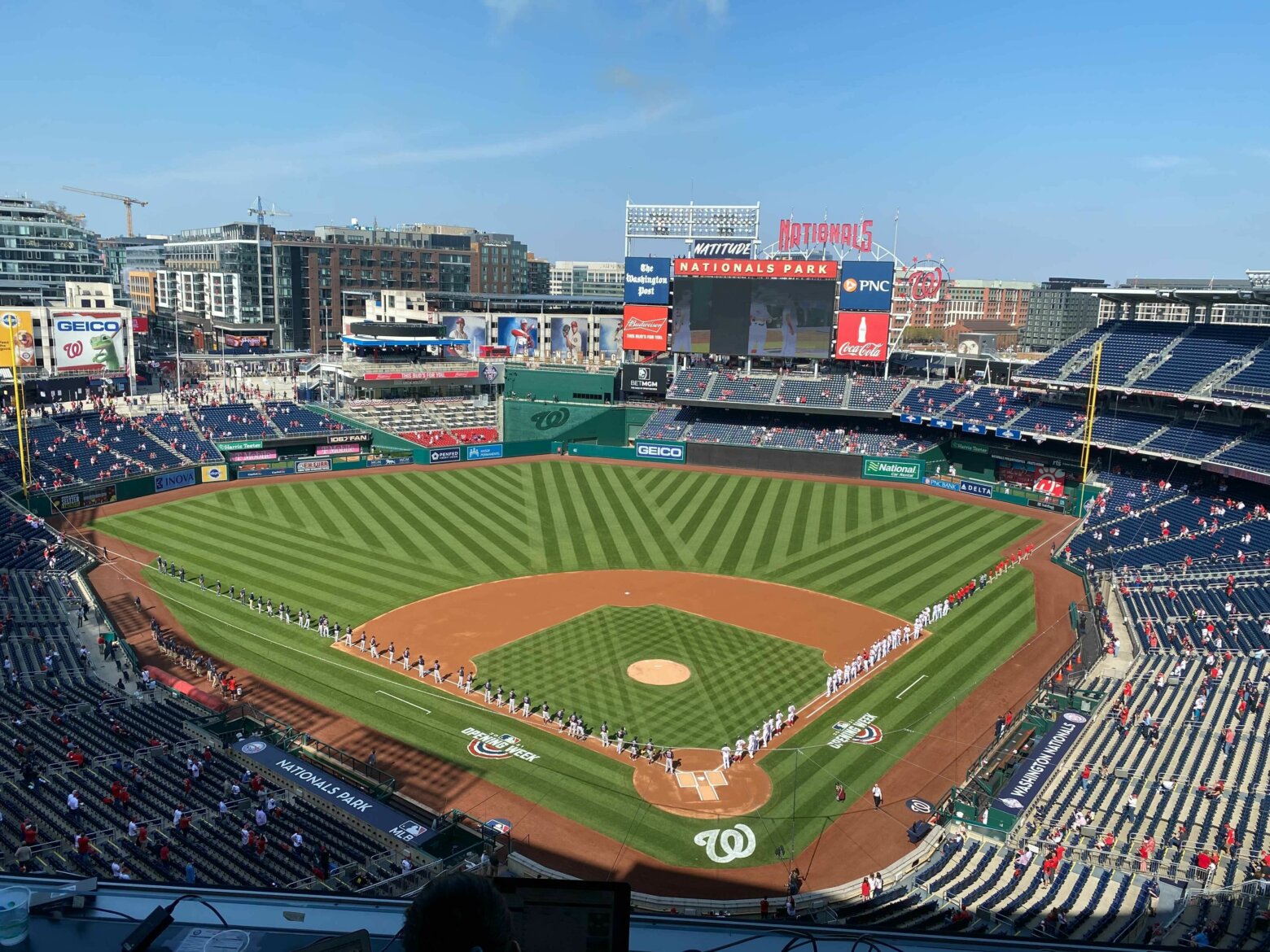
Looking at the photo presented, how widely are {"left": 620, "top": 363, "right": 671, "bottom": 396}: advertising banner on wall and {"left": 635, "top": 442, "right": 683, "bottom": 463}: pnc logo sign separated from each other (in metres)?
7.53

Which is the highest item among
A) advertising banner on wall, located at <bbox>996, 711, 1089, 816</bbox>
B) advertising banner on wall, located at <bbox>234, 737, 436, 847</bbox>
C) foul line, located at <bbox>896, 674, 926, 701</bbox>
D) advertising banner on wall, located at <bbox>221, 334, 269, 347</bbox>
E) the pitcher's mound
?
advertising banner on wall, located at <bbox>221, 334, 269, 347</bbox>

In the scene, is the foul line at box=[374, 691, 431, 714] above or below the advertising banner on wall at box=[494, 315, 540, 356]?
below

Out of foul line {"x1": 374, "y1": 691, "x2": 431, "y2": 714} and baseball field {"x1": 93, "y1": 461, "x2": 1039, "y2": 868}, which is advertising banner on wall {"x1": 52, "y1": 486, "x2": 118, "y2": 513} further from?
foul line {"x1": 374, "y1": 691, "x2": 431, "y2": 714}

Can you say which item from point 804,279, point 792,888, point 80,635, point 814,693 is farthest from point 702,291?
point 792,888

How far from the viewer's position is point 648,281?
7094 centimetres

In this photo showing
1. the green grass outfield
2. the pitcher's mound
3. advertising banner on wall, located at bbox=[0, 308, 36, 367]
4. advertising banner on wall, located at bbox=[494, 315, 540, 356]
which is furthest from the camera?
advertising banner on wall, located at bbox=[494, 315, 540, 356]

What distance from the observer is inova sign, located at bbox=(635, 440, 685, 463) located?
6694cm

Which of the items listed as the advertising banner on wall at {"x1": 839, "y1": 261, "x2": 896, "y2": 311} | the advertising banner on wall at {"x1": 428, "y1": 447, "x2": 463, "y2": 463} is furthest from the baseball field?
the advertising banner on wall at {"x1": 839, "y1": 261, "x2": 896, "y2": 311}

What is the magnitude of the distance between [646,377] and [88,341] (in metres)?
43.6

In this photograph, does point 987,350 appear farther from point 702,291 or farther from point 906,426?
point 702,291

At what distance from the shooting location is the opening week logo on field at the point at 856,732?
26.9 meters

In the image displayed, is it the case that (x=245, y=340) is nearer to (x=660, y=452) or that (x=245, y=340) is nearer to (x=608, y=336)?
(x=608, y=336)

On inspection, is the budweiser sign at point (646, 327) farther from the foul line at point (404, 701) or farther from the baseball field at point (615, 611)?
the foul line at point (404, 701)

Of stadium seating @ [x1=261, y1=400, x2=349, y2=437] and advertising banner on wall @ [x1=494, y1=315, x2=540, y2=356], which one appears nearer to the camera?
stadium seating @ [x1=261, y1=400, x2=349, y2=437]
